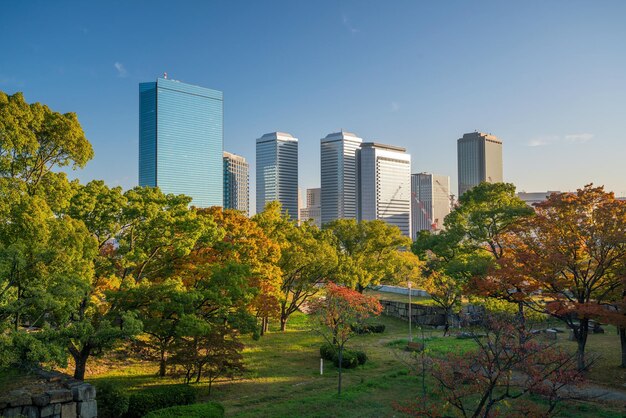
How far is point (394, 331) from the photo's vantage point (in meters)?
33.6

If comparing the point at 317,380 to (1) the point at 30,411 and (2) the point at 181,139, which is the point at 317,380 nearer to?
(1) the point at 30,411

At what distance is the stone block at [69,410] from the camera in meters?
12.2

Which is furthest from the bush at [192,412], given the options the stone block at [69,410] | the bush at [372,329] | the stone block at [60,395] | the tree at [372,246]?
the tree at [372,246]

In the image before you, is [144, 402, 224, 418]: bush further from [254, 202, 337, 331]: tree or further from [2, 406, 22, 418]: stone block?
[254, 202, 337, 331]: tree

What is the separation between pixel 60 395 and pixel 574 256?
1952 centimetres

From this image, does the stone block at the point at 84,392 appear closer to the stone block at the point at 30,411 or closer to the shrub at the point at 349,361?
the stone block at the point at 30,411

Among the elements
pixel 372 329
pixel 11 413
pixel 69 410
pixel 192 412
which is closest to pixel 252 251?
pixel 372 329

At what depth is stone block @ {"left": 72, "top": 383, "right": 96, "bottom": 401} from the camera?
12.5 m

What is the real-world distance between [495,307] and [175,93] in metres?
166

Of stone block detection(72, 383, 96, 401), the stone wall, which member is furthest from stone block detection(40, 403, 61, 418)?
stone block detection(72, 383, 96, 401)

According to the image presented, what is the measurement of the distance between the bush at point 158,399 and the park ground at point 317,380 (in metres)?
1.41

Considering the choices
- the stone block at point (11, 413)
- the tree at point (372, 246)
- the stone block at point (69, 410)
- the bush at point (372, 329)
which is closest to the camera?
the stone block at point (11, 413)

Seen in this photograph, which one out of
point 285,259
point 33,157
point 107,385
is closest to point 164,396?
point 107,385

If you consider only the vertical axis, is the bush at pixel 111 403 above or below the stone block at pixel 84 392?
below
